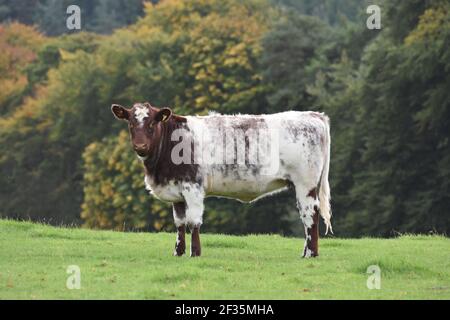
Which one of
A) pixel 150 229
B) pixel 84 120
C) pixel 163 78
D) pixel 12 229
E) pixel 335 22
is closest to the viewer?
pixel 12 229

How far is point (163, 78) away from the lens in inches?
2635

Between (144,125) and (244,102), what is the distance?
4420cm

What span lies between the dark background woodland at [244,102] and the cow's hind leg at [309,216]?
26492 millimetres

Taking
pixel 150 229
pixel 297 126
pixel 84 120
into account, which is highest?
pixel 297 126

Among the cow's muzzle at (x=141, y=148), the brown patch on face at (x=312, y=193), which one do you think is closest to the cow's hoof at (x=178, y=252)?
the cow's muzzle at (x=141, y=148)

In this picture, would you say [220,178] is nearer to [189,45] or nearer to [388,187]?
[388,187]

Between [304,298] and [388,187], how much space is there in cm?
3753

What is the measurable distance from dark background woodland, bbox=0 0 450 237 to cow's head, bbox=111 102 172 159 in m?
26.5

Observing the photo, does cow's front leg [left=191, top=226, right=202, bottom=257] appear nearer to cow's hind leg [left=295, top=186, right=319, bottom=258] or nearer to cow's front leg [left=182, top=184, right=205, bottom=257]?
cow's front leg [left=182, top=184, right=205, bottom=257]

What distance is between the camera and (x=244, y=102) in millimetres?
63625

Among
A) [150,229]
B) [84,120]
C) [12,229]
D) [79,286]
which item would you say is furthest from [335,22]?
[79,286]

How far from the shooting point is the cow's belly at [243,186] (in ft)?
65.7

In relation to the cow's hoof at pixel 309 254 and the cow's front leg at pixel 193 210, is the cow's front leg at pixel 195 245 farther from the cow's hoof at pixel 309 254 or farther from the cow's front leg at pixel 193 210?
the cow's hoof at pixel 309 254

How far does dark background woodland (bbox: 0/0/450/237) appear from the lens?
171 feet
